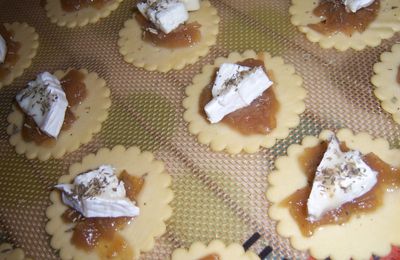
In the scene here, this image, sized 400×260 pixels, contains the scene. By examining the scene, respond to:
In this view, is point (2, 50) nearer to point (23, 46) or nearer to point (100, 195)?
point (23, 46)

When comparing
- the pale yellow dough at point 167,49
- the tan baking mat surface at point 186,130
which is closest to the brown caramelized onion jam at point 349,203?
the tan baking mat surface at point 186,130

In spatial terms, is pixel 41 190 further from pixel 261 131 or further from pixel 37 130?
pixel 261 131

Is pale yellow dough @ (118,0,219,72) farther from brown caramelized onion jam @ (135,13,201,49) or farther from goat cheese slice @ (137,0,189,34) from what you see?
goat cheese slice @ (137,0,189,34)

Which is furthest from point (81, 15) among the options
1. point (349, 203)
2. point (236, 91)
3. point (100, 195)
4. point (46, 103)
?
point (349, 203)

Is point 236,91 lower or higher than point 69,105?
higher

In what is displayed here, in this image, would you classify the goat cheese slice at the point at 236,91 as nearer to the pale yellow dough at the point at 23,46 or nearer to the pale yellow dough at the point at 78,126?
the pale yellow dough at the point at 78,126

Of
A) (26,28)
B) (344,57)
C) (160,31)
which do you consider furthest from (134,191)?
(26,28)
